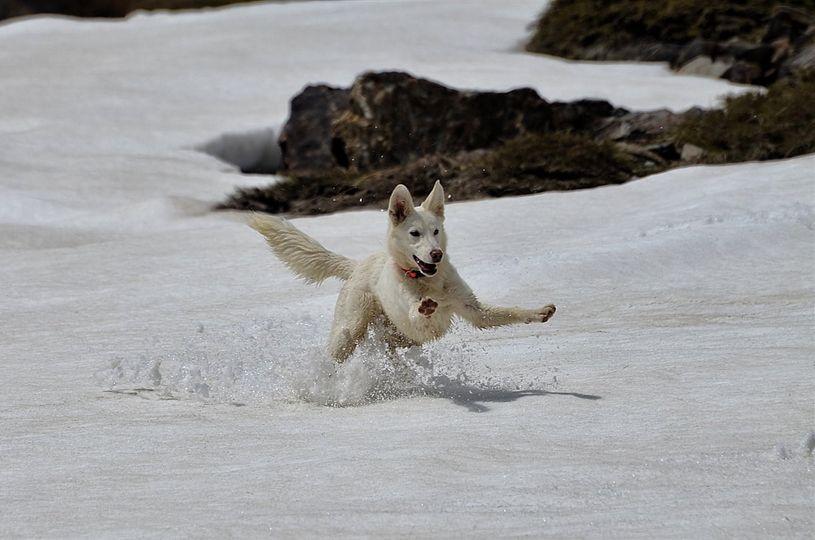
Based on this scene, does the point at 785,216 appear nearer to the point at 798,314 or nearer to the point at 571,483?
the point at 798,314

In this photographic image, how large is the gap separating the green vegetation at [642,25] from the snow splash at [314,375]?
1690 cm

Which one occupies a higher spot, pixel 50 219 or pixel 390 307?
pixel 390 307

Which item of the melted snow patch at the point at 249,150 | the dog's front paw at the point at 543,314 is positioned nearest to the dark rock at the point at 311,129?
the melted snow patch at the point at 249,150

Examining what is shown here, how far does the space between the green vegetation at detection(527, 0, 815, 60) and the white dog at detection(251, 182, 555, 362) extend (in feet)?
56.7

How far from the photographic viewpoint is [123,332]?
852 cm

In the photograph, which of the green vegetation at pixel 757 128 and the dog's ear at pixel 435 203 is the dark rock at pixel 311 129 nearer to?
the green vegetation at pixel 757 128

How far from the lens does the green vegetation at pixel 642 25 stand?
907 inches

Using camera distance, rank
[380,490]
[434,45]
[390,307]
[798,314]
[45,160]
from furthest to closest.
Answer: [434,45]
[45,160]
[798,314]
[390,307]
[380,490]

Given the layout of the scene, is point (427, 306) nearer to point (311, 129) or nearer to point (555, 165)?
point (555, 165)

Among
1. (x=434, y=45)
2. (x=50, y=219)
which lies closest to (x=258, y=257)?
(x=50, y=219)

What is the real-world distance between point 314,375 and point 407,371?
539 mm

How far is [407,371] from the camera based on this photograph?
21.2 ft

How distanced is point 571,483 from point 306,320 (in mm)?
4335

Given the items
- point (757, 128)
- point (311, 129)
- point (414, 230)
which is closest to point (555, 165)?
point (757, 128)
